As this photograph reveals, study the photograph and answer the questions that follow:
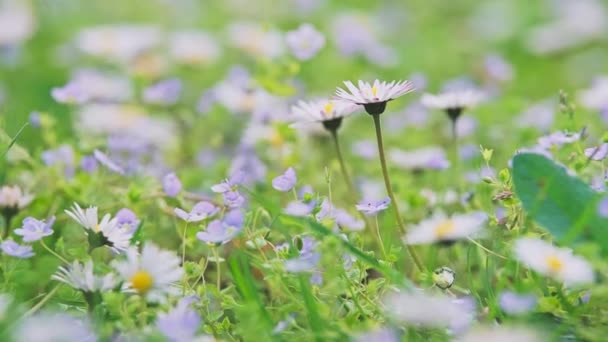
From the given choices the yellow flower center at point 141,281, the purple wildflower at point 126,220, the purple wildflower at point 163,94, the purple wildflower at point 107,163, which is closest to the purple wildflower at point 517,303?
the yellow flower center at point 141,281

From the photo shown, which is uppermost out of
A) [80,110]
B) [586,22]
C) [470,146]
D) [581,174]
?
[586,22]

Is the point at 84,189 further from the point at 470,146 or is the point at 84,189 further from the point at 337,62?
the point at 337,62

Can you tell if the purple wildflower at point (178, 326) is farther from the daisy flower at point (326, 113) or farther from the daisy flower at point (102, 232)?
the daisy flower at point (326, 113)

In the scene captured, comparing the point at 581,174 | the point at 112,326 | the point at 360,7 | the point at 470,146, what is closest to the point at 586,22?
the point at 360,7

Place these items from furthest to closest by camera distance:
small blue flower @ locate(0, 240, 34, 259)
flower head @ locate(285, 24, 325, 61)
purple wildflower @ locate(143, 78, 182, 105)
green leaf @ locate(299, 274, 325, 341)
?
purple wildflower @ locate(143, 78, 182, 105) → flower head @ locate(285, 24, 325, 61) → small blue flower @ locate(0, 240, 34, 259) → green leaf @ locate(299, 274, 325, 341)

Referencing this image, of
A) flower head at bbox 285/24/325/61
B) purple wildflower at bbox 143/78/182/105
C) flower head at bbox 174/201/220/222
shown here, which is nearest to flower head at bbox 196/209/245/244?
flower head at bbox 174/201/220/222

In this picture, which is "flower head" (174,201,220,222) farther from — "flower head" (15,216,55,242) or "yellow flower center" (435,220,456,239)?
"yellow flower center" (435,220,456,239)
